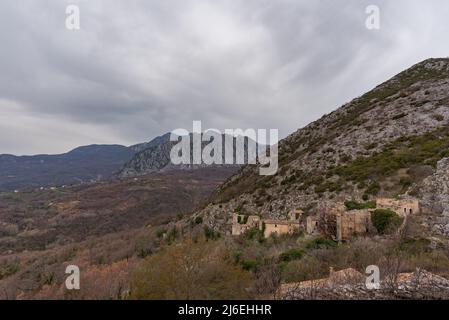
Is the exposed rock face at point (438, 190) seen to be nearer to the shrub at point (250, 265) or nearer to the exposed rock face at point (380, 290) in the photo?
the exposed rock face at point (380, 290)

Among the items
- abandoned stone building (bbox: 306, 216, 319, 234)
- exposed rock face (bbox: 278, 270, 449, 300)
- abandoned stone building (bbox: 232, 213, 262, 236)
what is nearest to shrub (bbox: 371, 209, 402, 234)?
abandoned stone building (bbox: 306, 216, 319, 234)

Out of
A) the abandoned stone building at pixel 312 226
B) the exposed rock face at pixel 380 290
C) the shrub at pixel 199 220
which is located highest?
the abandoned stone building at pixel 312 226

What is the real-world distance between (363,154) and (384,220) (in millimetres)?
17002

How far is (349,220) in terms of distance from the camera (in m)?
21.5

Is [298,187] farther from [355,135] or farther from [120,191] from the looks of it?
[120,191]

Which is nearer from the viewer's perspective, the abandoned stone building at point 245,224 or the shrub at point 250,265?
the shrub at point 250,265

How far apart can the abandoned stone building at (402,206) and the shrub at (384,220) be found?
3.09ft

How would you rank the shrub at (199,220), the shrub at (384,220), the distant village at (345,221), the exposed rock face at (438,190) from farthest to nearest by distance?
the shrub at (199,220)
the exposed rock face at (438,190)
the distant village at (345,221)
the shrub at (384,220)

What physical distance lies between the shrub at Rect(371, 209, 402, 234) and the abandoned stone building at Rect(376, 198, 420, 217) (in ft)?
3.09

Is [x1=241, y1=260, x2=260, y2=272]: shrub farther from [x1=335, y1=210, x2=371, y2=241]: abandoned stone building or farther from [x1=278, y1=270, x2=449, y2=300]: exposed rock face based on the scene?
[x1=335, y1=210, x2=371, y2=241]: abandoned stone building

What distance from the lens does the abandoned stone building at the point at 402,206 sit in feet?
69.2

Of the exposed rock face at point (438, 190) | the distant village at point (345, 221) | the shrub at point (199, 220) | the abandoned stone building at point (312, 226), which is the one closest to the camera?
the distant village at point (345, 221)

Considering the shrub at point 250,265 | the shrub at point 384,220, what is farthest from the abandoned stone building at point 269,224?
the shrub at point 250,265
